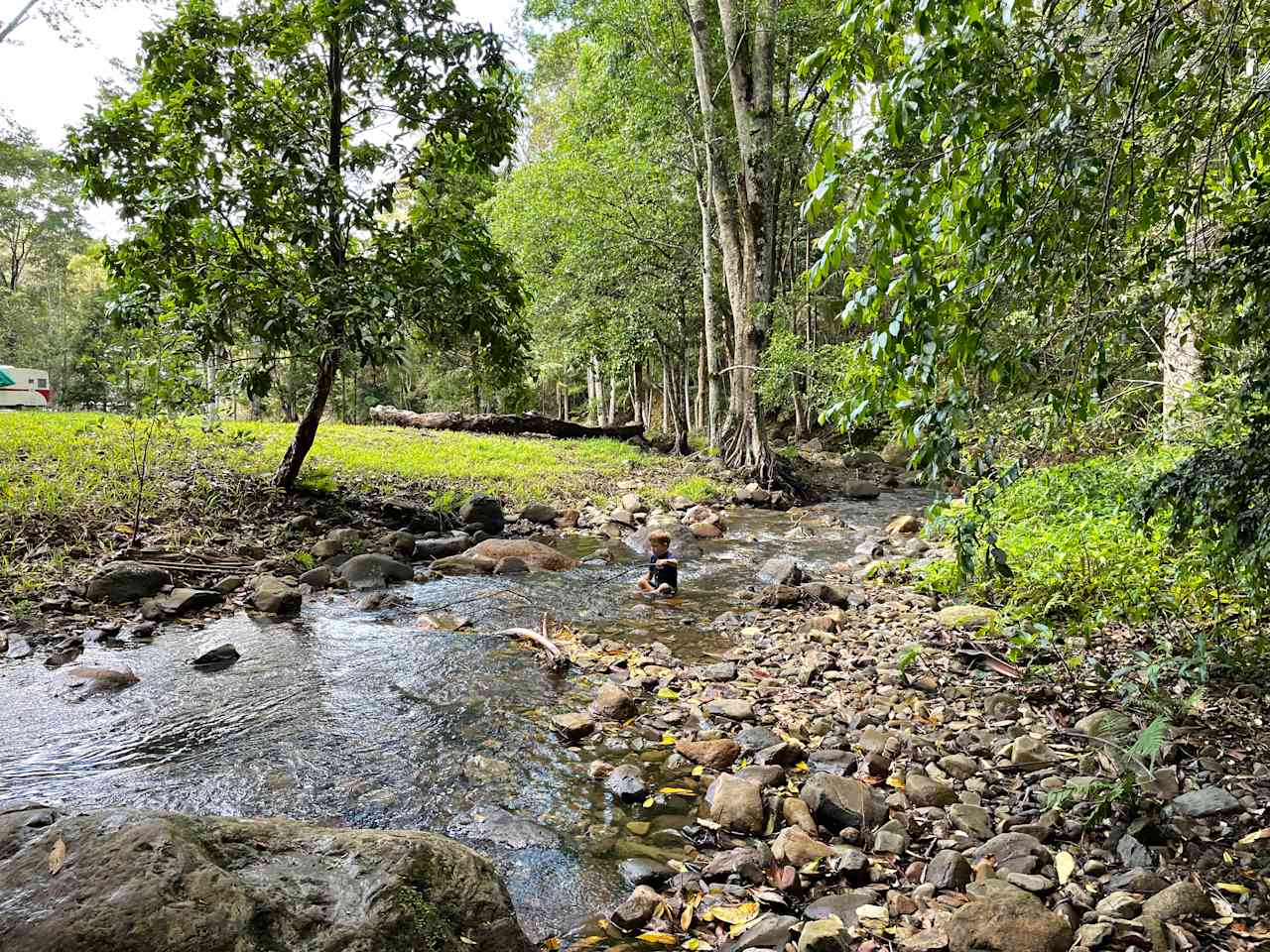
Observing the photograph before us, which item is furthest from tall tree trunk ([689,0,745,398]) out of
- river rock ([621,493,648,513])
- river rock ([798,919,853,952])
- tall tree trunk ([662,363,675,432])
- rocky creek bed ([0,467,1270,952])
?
river rock ([798,919,853,952])

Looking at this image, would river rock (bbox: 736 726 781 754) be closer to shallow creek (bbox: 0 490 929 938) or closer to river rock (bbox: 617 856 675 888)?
shallow creek (bbox: 0 490 929 938)

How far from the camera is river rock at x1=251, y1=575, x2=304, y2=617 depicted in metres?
7.32

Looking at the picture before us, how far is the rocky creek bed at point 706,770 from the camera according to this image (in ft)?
9.61

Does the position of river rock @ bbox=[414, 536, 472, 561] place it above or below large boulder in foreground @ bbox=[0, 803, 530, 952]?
below

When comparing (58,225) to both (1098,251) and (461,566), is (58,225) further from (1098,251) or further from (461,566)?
(1098,251)

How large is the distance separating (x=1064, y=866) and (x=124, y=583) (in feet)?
27.2

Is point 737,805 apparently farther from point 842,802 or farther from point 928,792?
point 928,792

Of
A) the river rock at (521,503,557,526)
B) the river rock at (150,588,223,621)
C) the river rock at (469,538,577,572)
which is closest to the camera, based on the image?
the river rock at (150,588,223,621)

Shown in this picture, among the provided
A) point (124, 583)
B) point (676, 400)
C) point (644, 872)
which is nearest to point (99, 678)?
point (124, 583)

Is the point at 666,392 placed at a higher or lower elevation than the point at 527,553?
higher

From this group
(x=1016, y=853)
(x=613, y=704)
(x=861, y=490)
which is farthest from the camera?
(x=861, y=490)

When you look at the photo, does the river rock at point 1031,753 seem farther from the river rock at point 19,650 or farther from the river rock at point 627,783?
the river rock at point 19,650

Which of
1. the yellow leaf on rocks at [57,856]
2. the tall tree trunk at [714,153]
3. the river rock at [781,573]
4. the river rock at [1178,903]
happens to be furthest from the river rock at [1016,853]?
the tall tree trunk at [714,153]

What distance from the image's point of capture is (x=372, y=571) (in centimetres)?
883
